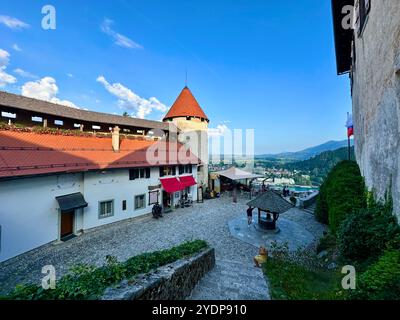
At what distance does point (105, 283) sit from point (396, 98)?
316 inches

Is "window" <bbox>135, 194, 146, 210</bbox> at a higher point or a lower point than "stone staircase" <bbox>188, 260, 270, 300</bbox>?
higher

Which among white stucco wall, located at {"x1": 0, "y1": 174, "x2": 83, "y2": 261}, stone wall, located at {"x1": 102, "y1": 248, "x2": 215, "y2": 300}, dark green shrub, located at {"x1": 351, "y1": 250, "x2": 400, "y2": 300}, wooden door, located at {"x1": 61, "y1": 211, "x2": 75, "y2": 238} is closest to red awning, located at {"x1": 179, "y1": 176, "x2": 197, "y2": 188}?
wooden door, located at {"x1": 61, "y1": 211, "x2": 75, "y2": 238}

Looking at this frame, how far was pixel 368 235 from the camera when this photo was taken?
5.56 meters

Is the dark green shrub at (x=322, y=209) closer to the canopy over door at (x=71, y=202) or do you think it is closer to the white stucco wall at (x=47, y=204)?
the white stucco wall at (x=47, y=204)

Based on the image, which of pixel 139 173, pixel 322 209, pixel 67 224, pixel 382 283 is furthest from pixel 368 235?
pixel 67 224

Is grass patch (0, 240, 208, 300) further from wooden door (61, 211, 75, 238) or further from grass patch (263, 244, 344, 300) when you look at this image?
wooden door (61, 211, 75, 238)

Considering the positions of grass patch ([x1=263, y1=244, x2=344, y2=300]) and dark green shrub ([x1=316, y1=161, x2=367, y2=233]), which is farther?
dark green shrub ([x1=316, y1=161, x2=367, y2=233])

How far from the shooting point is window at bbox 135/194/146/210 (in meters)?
16.9

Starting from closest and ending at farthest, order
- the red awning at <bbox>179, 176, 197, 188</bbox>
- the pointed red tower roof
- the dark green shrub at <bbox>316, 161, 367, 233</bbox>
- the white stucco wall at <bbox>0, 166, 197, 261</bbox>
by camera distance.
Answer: the dark green shrub at <bbox>316, 161, 367, 233</bbox> < the white stucco wall at <bbox>0, 166, 197, 261</bbox> < the red awning at <bbox>179, 176, 197, 188</bbox> < the pointed red tower roof

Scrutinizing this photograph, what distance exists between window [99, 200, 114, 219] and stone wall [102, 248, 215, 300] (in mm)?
10141
